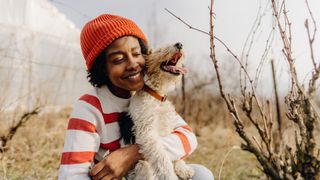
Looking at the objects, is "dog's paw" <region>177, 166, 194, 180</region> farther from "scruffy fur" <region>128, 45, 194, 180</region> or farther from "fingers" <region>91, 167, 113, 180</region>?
"fingers" <region>91, 167, 113, 180</region>

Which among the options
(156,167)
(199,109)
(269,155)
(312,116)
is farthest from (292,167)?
(199,109)

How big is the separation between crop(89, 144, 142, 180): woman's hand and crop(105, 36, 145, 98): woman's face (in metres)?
0.31

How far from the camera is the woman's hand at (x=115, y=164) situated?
1723 millimetres

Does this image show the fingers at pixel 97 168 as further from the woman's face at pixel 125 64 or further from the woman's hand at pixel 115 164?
the woman's face at pixel 125 64

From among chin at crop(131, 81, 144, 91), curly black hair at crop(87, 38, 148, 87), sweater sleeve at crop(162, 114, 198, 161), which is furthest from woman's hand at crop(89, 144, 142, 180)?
curly black hair at crop(87, 38, 148, 87)

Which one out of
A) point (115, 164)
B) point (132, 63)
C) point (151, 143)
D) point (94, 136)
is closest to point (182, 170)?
point (151, 143)

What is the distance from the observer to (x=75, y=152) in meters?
1.70

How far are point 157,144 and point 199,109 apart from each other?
9.13 metres

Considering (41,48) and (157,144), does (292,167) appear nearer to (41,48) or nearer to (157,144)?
(157,144)

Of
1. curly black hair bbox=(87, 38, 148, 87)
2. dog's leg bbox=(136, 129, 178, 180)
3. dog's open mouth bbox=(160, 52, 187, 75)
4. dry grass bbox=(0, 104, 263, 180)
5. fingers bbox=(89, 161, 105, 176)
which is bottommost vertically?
dry grass bbox=(0, 104, 263, 180)

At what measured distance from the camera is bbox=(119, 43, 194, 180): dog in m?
1.73

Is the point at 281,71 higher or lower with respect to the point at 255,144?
higher

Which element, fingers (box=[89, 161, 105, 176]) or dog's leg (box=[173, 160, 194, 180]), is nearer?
fingers (box=[89, 161, 105, 176])

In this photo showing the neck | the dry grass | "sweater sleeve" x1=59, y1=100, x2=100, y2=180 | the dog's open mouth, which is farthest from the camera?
the dry grass
